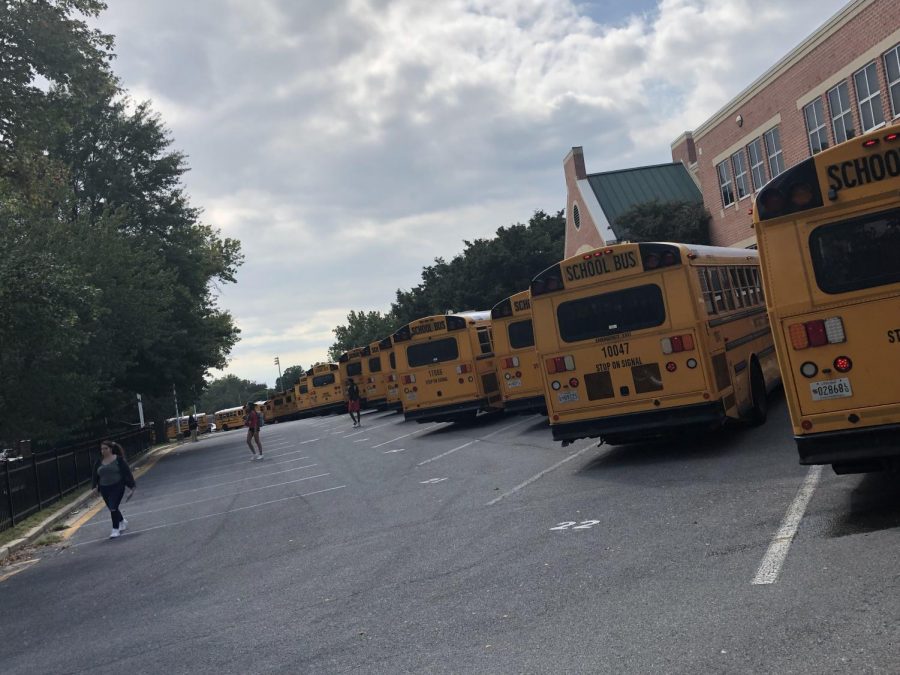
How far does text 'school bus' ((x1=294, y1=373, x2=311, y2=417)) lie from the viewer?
5319 centimetres

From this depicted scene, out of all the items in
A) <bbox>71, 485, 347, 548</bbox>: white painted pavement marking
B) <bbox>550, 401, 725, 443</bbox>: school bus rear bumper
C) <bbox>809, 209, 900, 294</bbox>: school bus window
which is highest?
<bbox>809, 209, 900, 294</bbox>: school bus window

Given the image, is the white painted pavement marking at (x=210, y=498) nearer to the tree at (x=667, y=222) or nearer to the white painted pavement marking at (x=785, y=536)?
the white painted pavement marking at (x=785, y=536)

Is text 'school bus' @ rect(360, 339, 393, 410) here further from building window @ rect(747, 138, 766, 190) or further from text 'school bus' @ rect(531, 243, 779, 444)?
text 'school bus' @ rect(531, 243, 779, 444)

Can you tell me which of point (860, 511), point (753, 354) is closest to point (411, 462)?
→ point (753, 354)

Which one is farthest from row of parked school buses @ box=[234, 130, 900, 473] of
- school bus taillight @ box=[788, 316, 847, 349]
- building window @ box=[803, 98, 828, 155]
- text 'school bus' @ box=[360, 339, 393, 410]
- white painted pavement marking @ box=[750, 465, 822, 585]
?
text 'school bus' @ box=[360, 339, 393, 410]

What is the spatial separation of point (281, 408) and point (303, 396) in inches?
336

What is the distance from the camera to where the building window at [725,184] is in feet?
110

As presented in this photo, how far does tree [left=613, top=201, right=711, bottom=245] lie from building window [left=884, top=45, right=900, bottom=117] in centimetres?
1367

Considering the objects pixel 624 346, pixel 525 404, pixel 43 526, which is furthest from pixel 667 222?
pixel 43 526

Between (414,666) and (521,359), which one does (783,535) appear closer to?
(414,666)

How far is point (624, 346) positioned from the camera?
40.6 feet

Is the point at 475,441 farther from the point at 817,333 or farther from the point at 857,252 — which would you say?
the point at 857,252

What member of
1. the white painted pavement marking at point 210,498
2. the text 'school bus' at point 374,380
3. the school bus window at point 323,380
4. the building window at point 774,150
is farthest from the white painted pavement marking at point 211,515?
the school bus window at point 323,380

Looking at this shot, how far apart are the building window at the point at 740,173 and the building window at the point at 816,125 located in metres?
4.87
